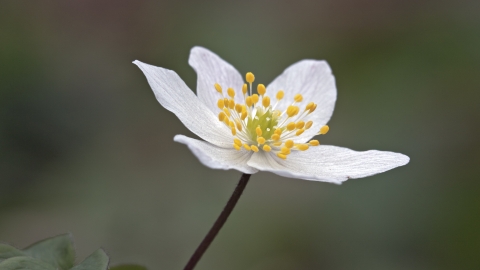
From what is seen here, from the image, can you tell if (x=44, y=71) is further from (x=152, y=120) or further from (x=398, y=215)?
(x=398, y=215)

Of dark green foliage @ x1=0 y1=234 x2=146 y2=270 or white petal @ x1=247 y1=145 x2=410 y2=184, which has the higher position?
white petal @ x1=247 y1=145 x2=410 y2=184

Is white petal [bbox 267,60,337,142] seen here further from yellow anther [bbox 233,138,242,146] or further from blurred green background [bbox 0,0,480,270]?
blurred green background [bbox 0,0,480,270]

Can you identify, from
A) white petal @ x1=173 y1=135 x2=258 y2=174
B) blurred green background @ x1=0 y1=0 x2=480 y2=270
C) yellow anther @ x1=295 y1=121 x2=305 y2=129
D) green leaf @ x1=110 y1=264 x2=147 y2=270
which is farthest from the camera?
blurred green background @ x1=0 y1=0 x2=480 y2=270

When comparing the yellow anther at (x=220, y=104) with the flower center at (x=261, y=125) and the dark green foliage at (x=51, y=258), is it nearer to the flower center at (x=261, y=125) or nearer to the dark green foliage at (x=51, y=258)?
the flower center at (x=261, y=125)

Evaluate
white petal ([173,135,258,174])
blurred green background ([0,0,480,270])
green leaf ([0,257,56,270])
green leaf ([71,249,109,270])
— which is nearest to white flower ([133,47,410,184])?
white petal ([173,135,258,174])

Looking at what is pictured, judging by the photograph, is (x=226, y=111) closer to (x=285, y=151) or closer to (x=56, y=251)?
(x=285, y=151)

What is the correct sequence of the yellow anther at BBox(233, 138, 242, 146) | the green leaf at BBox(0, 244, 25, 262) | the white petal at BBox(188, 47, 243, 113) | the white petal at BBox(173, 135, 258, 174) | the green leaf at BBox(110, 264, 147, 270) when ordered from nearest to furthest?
1. the green leaf at BBox(0, 244, 25, 262)
2. the white petal at BBox(173, 135, 258, 174)
3. the green leaf at BBox(110, 264, 147, 270)
4. the yellow anther at BBox(233, 138, 242, 146)
5. the white petal at BBox(188, 47, 243, 113)

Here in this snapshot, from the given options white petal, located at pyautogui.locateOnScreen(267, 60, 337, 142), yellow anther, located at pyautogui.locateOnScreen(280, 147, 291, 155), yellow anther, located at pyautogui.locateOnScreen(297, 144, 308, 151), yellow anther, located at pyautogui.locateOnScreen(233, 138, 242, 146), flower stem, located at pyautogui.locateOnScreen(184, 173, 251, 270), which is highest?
white petal, located at pyautogui.locateOnScreen(267, 60, 337, 142)

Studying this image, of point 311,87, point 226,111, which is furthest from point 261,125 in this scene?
point 311,87
